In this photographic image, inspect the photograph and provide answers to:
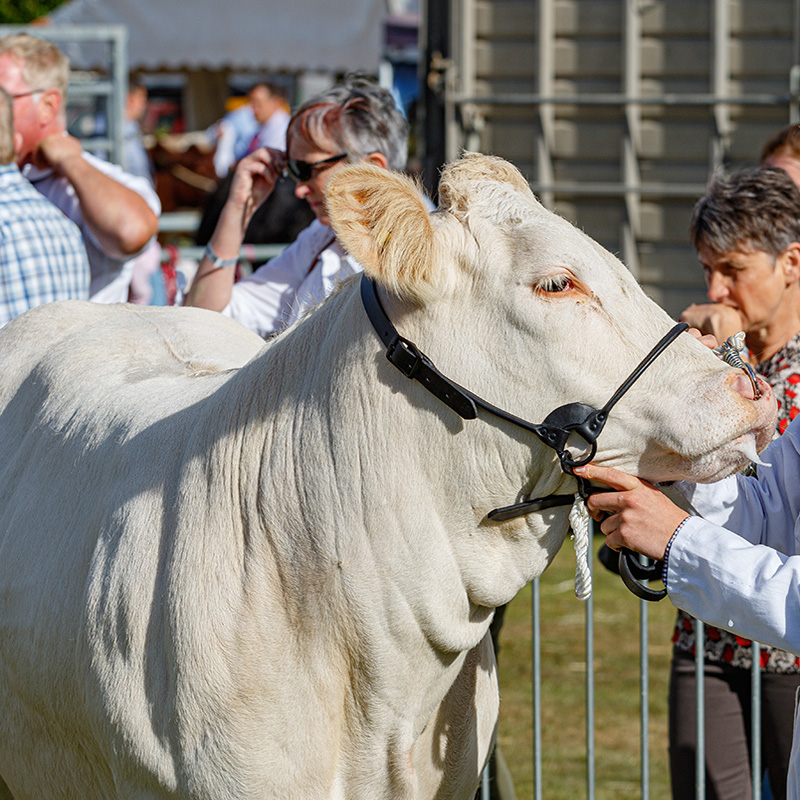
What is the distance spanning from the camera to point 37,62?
4.37 metres

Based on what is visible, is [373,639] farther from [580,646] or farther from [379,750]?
[580,646]

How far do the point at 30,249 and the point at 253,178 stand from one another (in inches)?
31.3

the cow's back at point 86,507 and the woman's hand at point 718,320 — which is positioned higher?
the woman's hand at point 718,320

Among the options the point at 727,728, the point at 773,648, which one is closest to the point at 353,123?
the point at 773,648

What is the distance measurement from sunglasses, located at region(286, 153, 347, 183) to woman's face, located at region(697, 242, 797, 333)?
1178 mm

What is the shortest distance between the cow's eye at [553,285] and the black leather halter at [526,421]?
199 mm

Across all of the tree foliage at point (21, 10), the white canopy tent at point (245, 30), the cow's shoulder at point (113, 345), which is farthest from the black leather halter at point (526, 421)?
the tree foliage at point (21, 10)

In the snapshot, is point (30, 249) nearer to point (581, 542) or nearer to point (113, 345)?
point (113, 345)

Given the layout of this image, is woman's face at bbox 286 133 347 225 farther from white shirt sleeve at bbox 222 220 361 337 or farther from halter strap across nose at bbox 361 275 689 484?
halter strap across nose at bbox 361 275 689 484

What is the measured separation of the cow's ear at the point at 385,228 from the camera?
80.9 inches

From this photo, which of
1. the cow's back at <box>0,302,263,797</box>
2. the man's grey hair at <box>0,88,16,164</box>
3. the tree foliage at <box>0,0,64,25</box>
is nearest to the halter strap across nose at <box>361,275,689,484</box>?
the cow's back at <box>0,302,263,797</box>

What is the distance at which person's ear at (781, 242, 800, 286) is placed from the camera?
3160mm

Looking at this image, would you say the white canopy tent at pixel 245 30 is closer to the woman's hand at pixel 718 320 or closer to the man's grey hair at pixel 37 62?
the man's grey hair at pixel 37 62

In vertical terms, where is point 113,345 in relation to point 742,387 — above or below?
below
